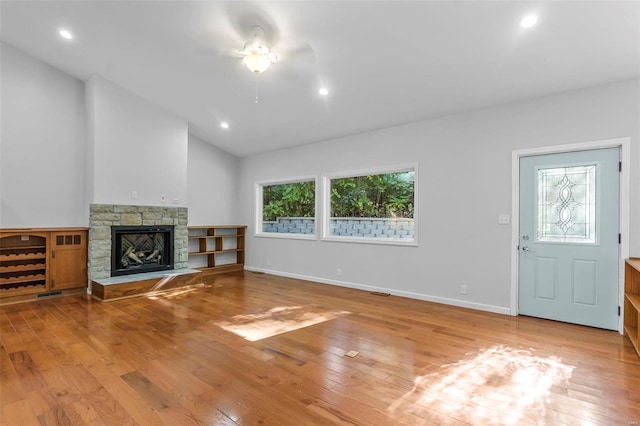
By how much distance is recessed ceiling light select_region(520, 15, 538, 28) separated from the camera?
2.72 m

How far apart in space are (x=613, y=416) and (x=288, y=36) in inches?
158

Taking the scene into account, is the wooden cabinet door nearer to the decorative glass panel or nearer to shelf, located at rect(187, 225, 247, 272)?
shelf, located at rect(187, 225, 247, 272)

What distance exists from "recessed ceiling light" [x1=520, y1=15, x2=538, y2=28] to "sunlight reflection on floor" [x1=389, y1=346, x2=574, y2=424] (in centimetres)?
286

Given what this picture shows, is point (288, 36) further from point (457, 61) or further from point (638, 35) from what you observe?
point (638, 35)

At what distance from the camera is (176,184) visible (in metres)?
6.00

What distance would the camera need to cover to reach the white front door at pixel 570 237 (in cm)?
347

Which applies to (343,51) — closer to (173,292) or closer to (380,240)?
(380,240)

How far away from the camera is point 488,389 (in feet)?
7.57

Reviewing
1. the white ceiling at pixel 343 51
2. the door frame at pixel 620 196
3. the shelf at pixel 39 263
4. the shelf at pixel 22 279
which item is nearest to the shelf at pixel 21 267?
the shelf at pixel 39 263

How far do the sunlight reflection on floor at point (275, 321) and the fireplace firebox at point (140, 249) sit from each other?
2586 millimetres

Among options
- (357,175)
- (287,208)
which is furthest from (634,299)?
(287,208)

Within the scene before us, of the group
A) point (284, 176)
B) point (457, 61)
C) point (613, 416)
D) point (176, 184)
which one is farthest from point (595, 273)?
point (176, 184)

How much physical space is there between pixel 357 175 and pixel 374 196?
465 millimetres

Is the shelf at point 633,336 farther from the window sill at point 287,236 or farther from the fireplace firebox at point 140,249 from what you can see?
the fireplace firebox at point 140,249
